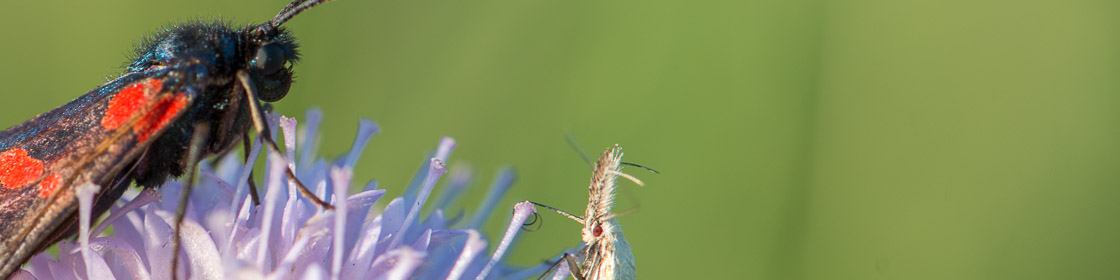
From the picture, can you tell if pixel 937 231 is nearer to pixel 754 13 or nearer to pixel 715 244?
pixel 715 244

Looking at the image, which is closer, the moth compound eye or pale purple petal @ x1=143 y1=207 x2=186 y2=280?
pale purple petal @ x1=143 y1=207 x2=186 y2=280

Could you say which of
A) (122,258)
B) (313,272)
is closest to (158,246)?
(122,258)

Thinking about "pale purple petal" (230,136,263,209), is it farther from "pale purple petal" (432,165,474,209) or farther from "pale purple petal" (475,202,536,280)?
"pale purple petal" (432,165,474,209)

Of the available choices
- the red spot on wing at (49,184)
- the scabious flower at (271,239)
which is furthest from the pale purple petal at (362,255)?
the red spot on wing at (49,184)

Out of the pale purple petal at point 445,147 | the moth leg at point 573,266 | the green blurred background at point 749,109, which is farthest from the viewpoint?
the green blurred background at point 749,109

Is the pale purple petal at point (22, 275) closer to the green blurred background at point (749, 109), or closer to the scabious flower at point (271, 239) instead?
the scabious flower at point (271, 239)

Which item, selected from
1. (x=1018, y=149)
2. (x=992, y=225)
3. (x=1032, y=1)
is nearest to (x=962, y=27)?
(x=1032, y=1)

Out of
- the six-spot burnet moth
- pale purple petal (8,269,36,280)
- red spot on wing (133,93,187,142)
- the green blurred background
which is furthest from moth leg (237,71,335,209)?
the green blurred background
